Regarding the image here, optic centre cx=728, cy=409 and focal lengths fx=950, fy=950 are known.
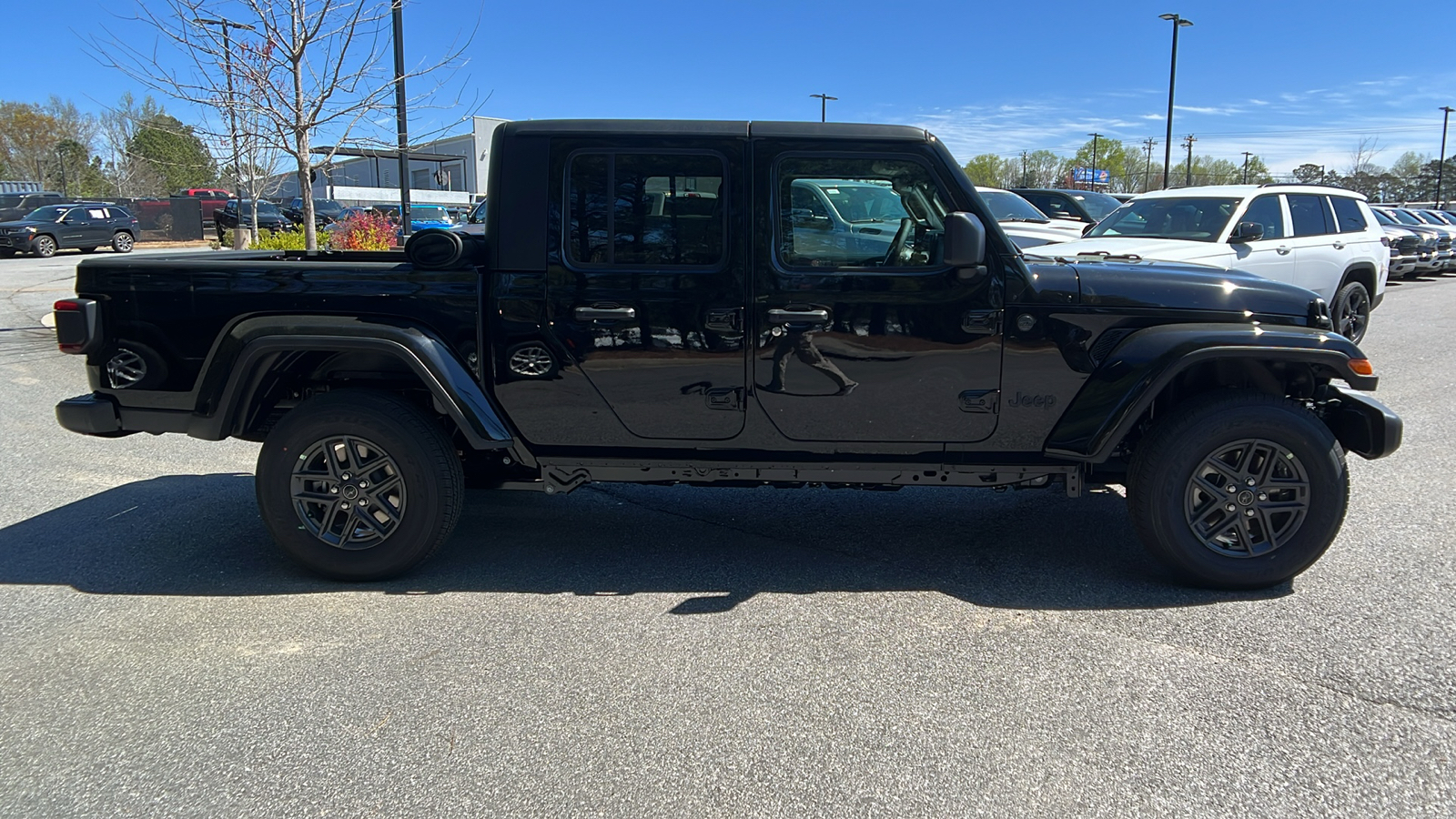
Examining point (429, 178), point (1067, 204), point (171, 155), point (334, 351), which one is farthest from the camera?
point (429, 178)

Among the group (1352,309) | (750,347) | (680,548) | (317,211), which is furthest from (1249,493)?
(317,211)

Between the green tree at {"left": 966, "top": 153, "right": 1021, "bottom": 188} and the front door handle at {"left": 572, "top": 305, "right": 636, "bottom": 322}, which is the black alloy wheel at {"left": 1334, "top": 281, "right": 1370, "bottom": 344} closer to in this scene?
the front door handle at {"left": 572, "top": 305, "right": 636, "bottom": 322}

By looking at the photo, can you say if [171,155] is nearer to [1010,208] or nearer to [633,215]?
[1010,208]

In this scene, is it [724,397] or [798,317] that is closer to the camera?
[798,317]

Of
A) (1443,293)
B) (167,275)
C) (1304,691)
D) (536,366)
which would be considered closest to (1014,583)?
(1304,691)

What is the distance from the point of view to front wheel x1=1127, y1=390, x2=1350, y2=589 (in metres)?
3.92

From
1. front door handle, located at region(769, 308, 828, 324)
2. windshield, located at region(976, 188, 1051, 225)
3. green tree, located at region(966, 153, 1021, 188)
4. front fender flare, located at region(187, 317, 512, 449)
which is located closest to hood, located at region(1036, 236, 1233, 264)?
windshield, located at region(976, 188, 1051, 225)

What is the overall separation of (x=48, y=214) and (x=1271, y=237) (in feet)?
98.5

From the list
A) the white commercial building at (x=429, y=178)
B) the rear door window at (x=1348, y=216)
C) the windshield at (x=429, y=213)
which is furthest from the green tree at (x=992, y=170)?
the rear door window at (x=1348, y=216)

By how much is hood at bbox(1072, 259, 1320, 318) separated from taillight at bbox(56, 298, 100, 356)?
13.8ft

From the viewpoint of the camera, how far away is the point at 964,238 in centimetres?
371

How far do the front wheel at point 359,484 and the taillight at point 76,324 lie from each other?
87 centimetres

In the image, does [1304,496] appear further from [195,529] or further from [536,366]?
[195,529]

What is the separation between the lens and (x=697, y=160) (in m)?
3.99
